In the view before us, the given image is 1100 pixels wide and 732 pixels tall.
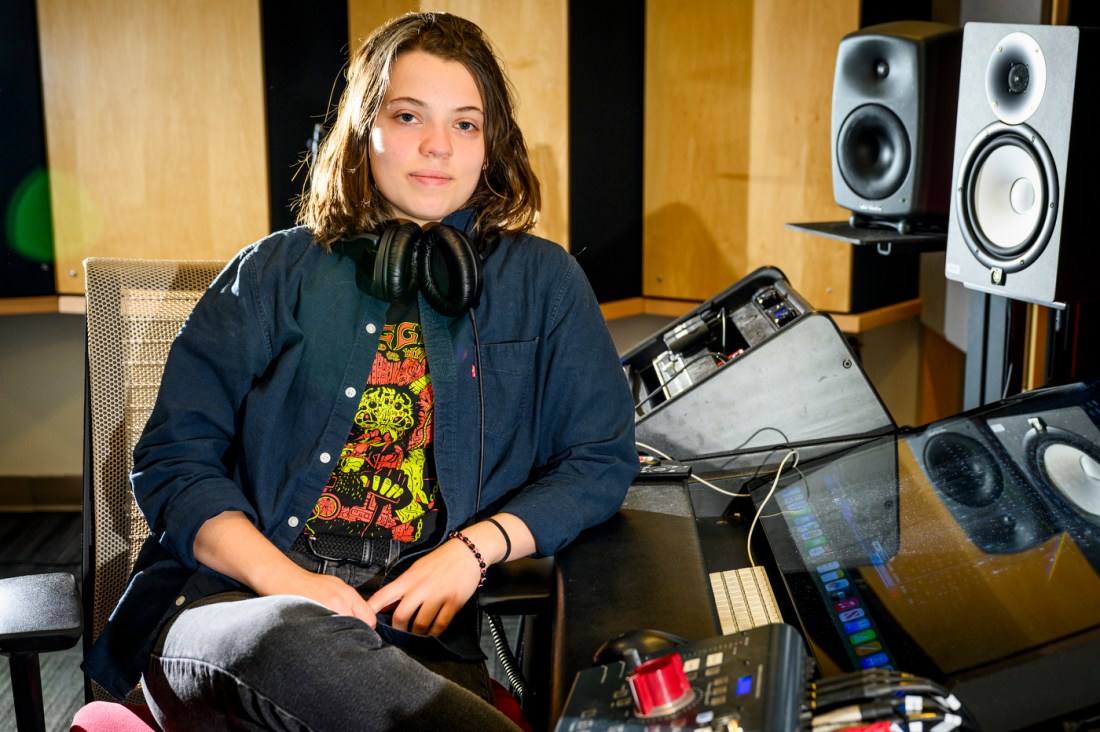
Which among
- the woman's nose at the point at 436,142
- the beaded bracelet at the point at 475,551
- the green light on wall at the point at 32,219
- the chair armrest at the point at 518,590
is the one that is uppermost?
the woman's nose at the point at 436,142

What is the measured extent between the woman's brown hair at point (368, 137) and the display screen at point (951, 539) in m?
0.50

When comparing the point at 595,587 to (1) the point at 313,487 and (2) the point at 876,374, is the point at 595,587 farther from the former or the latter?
(2) the point at 876,374

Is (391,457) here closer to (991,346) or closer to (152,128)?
(991,346)

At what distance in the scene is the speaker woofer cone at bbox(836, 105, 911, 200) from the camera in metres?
1.99

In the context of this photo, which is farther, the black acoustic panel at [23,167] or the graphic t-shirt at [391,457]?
the black acoustic panel at [23,167]

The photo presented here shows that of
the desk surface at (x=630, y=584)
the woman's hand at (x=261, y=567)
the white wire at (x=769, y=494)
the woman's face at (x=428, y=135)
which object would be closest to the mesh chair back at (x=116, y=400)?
the woman's hand at (x=261, y=567)

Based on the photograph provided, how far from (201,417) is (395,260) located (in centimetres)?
30

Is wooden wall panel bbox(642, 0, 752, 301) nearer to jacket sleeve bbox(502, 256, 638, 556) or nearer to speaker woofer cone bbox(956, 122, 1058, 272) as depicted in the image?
speaker woofer cone bbox(956, 122, 1058, 272)

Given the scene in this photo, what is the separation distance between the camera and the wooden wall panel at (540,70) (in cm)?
270

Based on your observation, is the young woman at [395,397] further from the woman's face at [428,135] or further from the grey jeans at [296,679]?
the grey jeans at [296,679]

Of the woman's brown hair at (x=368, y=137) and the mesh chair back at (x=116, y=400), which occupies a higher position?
the woman's brown hair at (x=368, y=137)

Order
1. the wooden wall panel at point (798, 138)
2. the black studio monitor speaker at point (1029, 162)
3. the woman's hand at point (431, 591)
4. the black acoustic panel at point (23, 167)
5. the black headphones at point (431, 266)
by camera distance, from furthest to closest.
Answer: the black acoustic panel at point (23, 167) < the wooden wall panel at point (798, 138) < the black studio monitor speaker at point (1029, 162) < the black headphones at point (431, 266) < the woman's hand at point (431, 591)

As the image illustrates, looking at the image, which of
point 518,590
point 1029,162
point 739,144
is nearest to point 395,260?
point 518,590

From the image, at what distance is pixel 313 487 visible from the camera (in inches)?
49.9
